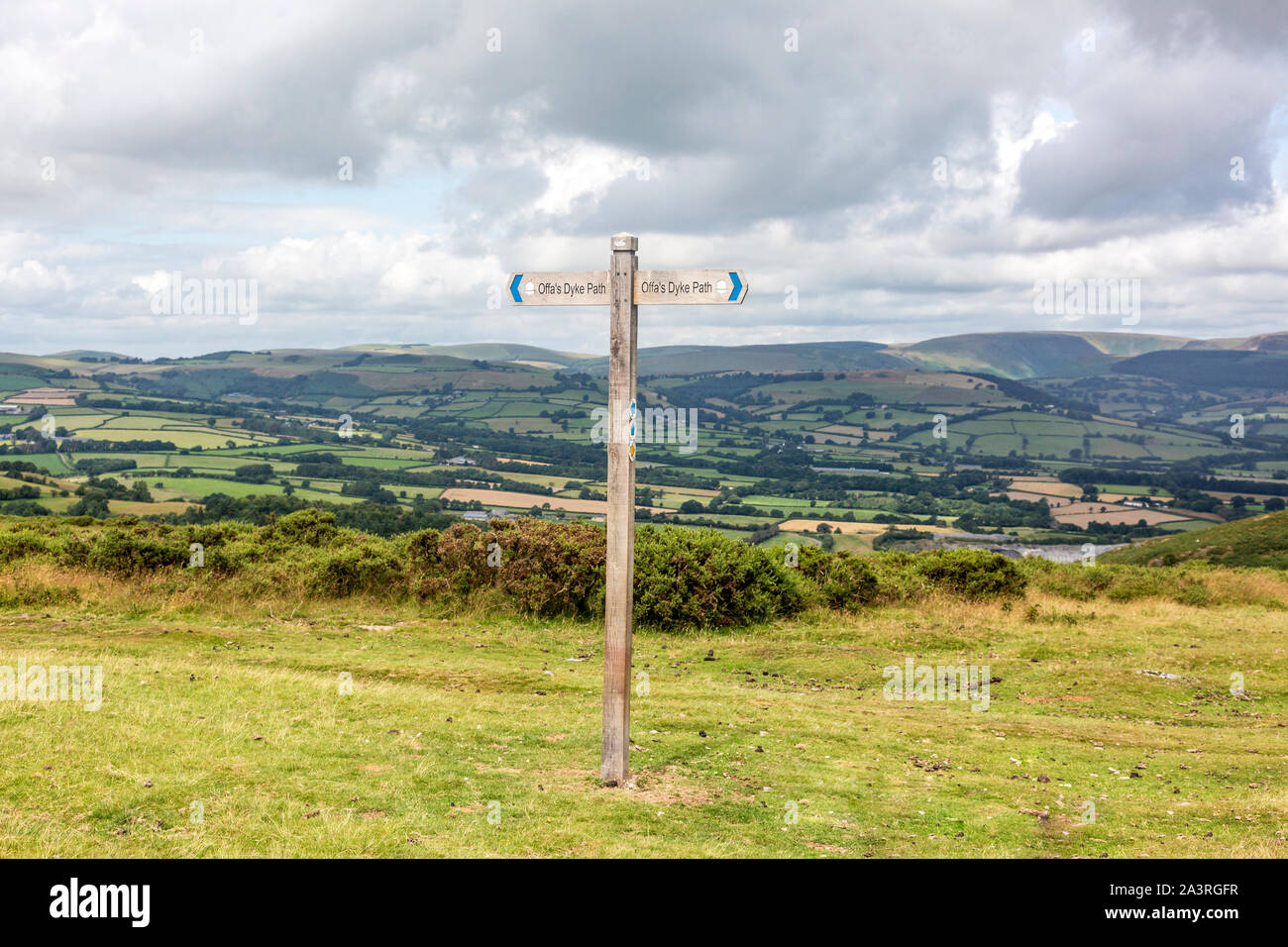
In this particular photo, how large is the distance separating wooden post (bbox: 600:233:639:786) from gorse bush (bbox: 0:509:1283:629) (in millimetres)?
10423

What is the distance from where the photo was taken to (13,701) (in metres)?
10.4

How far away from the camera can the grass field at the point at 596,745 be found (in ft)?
24.1

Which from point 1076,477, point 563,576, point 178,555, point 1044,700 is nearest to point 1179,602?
point 1044,700

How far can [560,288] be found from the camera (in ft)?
29.5

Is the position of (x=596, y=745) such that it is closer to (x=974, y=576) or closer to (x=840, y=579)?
(x=840, y=579)

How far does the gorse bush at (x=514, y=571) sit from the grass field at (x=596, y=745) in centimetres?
113

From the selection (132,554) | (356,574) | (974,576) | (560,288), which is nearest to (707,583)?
(974,576)

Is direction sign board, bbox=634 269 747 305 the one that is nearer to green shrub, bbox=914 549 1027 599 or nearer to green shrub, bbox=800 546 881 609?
green shrub, bbox=800 546 881 609

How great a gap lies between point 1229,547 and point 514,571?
48222mm

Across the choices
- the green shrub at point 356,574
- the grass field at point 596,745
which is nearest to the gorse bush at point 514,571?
the green shrub at point 356,574

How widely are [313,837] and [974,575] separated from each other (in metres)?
19.7

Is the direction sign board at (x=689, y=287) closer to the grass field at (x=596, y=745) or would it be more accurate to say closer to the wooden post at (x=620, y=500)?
the wooden post at (x=620, y=500)

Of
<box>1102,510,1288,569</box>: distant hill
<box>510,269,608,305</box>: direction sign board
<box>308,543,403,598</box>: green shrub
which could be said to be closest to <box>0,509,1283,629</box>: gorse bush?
<box>308,543,403,598</box>: green shrub

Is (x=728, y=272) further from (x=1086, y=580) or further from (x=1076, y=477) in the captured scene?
(x=1076, y=477)
